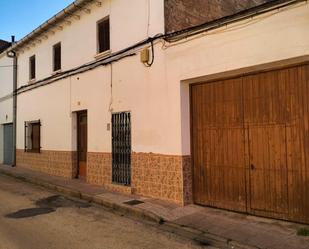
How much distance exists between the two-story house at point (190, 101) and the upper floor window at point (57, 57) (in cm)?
58

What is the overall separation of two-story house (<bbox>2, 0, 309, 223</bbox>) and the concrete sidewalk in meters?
0.31

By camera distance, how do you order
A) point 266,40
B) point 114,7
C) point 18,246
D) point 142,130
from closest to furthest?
point 18,246 → point 266,40 → point 142,130 → point 114,7

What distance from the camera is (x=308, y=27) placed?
5.41 m

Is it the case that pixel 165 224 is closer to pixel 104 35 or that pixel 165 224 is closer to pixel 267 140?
pixel 267 140

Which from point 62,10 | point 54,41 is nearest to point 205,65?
point 62,10

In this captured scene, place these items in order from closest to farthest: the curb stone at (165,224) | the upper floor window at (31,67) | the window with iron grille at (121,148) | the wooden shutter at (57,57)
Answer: the curb stone at (165,224) → the window with iron grille at (121,148) → the wooden shutter at (57,57) → the upper floor window at (31,67)

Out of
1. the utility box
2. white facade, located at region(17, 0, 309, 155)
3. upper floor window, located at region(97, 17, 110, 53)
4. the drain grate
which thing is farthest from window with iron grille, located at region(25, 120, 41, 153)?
the drain grate

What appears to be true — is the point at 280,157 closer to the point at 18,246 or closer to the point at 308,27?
the point at 308,27

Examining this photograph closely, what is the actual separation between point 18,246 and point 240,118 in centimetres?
449

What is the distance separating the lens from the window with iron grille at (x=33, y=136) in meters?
14.5

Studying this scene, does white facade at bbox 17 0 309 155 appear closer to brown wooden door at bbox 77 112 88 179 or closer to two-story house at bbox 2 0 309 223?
two-story house at bbox 2 0 309 223

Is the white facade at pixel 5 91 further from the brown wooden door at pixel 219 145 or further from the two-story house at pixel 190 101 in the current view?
the brown wooden door at pixel 219 145

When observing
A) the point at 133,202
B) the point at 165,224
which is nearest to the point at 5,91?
the point at 133,202

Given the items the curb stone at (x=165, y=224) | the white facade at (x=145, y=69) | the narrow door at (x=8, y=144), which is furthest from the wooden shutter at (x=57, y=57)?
the narrow door at (x=8, y=144)
